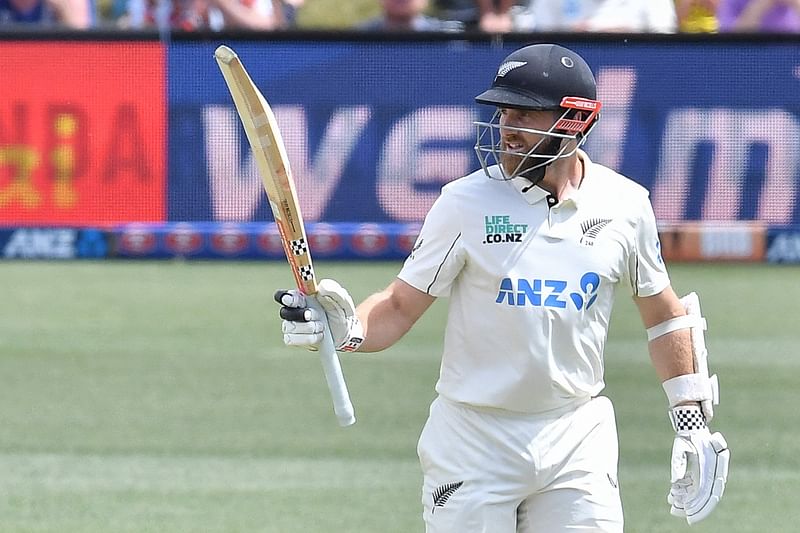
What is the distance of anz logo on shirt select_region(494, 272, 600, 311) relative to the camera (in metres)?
4.30

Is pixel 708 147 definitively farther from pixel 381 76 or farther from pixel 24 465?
pixel 24 465

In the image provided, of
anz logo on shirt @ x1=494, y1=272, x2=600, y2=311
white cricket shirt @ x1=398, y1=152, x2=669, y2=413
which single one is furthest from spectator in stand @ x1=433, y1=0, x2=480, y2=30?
anz logo on shirt @ x1=494, y1=272, x2=600, y2=311

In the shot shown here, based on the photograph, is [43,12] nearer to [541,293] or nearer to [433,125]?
[433,125]

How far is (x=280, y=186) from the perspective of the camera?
4.24m

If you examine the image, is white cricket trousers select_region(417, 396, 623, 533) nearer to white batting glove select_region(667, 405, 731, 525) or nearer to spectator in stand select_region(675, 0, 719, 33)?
white batting glove select_region(667, 405, 731, 525)

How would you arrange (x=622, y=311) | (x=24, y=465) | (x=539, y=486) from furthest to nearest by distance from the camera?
(x=622, y=311) < (x=24, y=465) < (x=539, y=486)

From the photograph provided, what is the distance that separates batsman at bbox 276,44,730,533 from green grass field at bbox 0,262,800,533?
198cm

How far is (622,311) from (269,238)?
10.3 ft

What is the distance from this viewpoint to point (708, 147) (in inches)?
480

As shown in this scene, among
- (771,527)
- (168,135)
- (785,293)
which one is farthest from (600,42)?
(771,527)

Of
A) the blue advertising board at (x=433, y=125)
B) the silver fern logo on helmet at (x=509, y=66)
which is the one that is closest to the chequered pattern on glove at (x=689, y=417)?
the silver fern logo on helmet at (x=509, y=66)

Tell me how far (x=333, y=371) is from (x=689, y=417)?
1074mm

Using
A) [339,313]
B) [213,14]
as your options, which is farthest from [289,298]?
[213,14]

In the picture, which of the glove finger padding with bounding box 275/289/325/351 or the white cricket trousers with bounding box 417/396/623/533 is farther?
the white cricket trousers with bounding box 417/396/623/533
